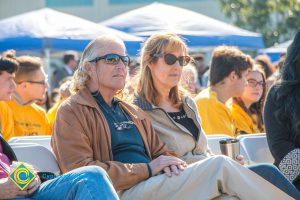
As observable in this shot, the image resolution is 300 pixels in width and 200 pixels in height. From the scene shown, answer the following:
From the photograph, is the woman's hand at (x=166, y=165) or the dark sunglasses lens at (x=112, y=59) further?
the dark sunglasses lens at (x=112, y=59)

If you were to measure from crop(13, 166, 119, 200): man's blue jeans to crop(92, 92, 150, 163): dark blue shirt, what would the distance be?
0.79 m

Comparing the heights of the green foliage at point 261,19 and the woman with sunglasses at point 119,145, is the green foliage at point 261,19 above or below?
below

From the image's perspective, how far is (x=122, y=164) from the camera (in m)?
4.97

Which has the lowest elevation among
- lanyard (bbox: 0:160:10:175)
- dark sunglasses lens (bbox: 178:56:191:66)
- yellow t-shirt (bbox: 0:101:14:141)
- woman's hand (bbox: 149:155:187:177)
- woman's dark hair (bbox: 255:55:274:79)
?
woman's dark hair (bbox: 255:55:274:79)

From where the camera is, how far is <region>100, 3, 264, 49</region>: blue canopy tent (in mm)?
13539

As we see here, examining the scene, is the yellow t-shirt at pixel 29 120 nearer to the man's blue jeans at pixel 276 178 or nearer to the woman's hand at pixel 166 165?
the woman's hand at pixel 166 165

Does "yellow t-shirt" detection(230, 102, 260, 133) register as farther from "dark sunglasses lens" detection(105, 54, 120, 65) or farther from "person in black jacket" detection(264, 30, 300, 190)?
"dark sunglasses lens" detection(105, 54, 120, 65)

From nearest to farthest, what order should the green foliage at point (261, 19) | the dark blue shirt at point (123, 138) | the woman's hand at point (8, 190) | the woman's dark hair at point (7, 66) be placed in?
the woman's hand at point (8, 190)
the dark blue shirt at point (123, 138)
the woman's dark hair at point (7, 66)
the green foliage at point (261, 19)

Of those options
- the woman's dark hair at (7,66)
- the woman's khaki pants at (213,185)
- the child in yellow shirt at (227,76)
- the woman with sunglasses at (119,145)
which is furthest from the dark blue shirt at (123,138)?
the child in yellow shirt at (227,76)

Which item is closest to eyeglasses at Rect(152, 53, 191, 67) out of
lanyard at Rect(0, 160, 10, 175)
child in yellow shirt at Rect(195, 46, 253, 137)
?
child in yellow shirt at Rect(195, 46, 253, 137)

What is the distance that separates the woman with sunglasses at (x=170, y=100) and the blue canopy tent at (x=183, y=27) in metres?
7.30

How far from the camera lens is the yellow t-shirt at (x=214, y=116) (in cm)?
733

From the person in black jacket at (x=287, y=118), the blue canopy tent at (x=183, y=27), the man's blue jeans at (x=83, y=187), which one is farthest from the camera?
the blue canopy tent at (x=183, y=27)

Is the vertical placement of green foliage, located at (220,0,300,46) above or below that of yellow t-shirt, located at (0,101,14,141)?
below
